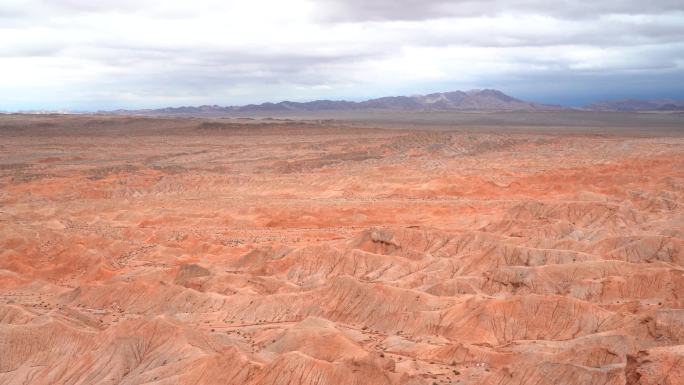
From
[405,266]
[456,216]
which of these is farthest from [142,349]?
[456,216]

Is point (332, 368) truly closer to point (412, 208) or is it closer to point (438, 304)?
point (438, 304)

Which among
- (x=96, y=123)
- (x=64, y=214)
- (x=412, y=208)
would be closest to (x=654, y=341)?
(x=412, y=208)

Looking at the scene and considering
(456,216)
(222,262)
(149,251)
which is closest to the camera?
(222,262)

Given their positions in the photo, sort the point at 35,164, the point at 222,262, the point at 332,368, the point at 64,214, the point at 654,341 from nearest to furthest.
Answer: the point at 332,368
the point at 654,341
the point at 222,262
the point at 64,214
the point at 35,164

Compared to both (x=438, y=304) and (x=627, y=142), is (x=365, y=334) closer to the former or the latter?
(x=438, y=304)

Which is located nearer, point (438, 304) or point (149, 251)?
point (438, 304)

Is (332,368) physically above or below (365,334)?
above
